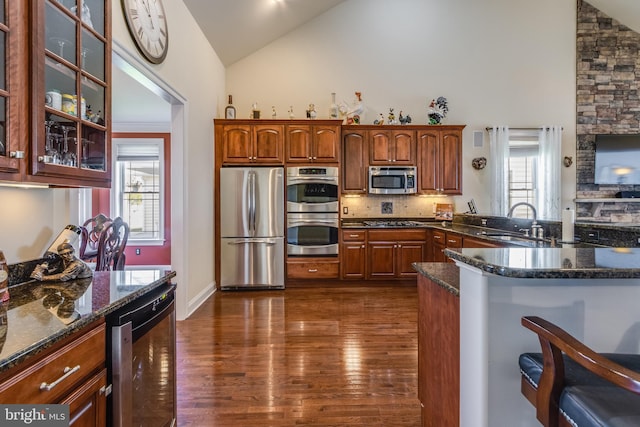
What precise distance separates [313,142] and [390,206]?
1.69m

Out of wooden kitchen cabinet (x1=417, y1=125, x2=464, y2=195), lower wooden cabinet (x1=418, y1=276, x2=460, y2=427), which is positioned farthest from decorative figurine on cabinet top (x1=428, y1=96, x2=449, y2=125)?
lower wooden cabinet (x1=418, y1=276, x2=460, y2=427)

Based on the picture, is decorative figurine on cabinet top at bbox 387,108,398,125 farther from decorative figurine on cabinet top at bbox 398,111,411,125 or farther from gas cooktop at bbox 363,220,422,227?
gas cooktop at bbox 363,220,422,227

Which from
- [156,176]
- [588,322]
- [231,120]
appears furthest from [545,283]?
[156,176]

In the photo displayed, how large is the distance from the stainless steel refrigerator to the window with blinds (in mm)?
2257

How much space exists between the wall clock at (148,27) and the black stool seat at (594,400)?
9.96ft

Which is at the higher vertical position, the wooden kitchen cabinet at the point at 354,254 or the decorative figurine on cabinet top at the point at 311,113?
the decorative figurine on cabinet top at the point at 311,113

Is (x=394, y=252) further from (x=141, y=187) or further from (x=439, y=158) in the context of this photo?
(x=141, y=187)

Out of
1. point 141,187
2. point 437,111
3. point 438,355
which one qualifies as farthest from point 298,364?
point 141,187

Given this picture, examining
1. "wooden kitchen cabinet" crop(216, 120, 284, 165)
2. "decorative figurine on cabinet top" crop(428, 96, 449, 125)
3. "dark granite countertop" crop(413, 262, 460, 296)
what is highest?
"decorative figurine on cabinet top" crop(428, 96, 449, 125)

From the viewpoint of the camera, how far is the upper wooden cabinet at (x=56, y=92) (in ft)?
3.75

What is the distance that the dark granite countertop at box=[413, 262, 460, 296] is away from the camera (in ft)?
4.46

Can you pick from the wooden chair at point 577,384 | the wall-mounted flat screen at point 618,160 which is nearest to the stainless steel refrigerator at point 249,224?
the wooden chair at point 577,384

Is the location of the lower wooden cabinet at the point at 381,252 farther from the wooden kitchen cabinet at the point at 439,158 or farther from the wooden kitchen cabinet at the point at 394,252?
the wooden kitchen cabinet at the point at 439,158

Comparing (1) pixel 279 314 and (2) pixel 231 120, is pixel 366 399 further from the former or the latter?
(2) pixel 231 120
